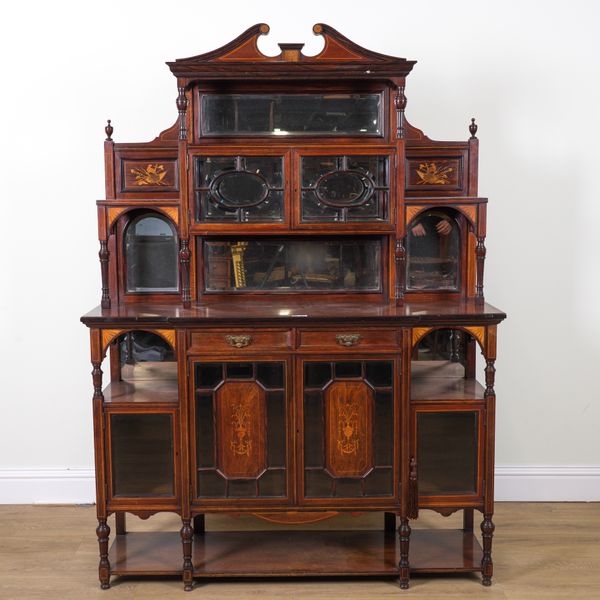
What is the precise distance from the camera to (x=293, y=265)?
12.9 feet

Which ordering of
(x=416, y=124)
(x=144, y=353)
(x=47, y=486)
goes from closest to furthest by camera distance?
(x=144, y=353) → (x=416, y=124) → (x=47, y=486)

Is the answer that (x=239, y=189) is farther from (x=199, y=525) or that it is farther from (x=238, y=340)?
(x=199, y=525)

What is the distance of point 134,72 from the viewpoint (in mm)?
4191

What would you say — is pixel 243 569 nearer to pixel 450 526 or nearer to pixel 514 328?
pixel 450 526

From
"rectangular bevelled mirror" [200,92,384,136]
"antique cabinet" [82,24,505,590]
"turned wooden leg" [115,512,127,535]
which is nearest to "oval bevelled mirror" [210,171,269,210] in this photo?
"antique cabinet" [82,24,505,590]

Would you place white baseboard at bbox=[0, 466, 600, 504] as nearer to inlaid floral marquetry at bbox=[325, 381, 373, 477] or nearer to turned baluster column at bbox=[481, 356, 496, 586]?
turned baluster column at bbox=[481, 356, 496, 586]

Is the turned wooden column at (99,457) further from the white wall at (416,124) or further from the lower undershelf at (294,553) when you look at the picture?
the white wall at (416,124)

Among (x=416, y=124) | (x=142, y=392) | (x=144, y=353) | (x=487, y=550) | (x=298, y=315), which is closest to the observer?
(x=298, y=315)

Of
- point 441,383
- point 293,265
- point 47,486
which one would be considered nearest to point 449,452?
point 441,383

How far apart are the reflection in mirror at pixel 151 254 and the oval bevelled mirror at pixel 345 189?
0.76 m

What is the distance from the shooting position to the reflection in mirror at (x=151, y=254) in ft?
12.9

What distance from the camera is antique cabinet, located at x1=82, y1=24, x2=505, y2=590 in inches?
137

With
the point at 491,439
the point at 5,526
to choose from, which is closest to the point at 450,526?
the point at 491,439

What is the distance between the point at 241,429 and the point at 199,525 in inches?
28.6
